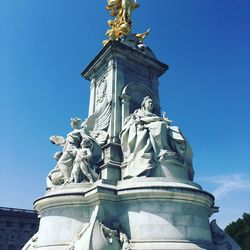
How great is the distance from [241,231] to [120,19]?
36.1m

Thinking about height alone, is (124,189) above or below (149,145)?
below

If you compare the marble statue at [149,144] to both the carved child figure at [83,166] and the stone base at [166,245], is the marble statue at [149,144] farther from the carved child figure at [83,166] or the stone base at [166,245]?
the stone base at [166,245]

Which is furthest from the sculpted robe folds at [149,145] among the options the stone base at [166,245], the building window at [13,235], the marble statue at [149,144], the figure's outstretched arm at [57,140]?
the building window at [13,235]

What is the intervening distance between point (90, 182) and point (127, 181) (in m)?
1.60

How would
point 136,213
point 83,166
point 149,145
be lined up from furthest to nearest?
→ point 83,166, point 149,145, point 136,213

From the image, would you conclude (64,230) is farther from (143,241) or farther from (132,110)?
(132,110)

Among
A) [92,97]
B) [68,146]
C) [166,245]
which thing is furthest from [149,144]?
[92,97]

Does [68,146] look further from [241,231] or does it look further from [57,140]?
[241,231]

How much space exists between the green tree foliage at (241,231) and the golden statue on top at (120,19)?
33.5 metres

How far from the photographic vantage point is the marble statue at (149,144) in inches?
517

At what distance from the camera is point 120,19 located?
20.2 metres

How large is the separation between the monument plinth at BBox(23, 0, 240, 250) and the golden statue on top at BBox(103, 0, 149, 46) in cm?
298

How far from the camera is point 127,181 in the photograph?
42.1 ft

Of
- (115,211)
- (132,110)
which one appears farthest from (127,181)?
(132,110)
